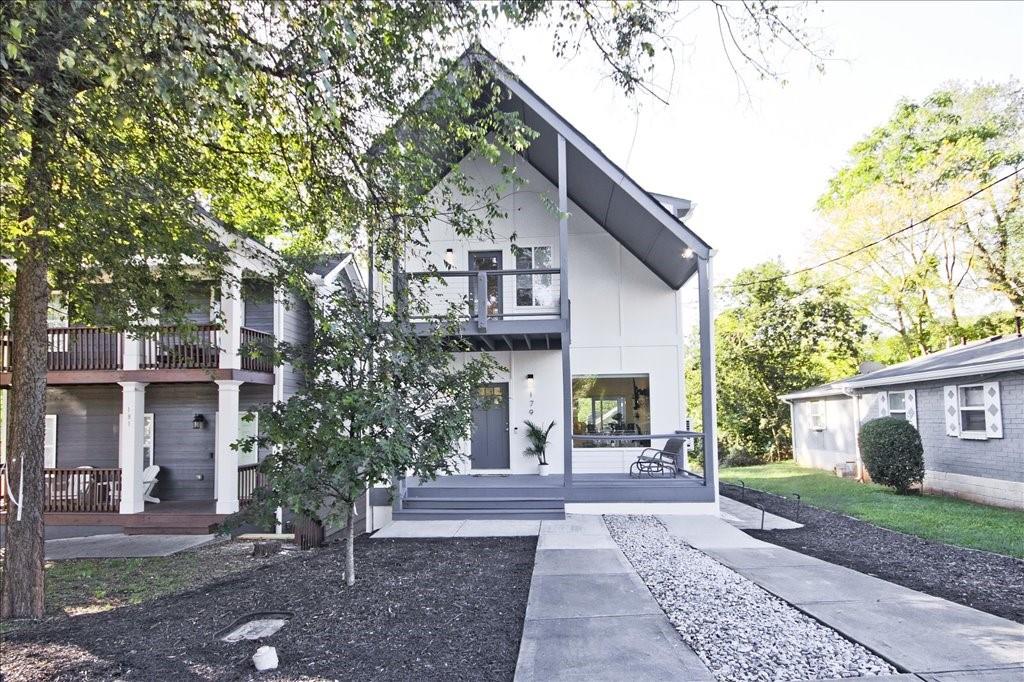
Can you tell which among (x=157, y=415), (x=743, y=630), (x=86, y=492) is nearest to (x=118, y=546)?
(x=86, y=492)

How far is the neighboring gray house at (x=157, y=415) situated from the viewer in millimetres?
10578

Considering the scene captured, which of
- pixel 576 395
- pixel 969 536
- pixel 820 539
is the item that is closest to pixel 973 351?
pixel 969 536

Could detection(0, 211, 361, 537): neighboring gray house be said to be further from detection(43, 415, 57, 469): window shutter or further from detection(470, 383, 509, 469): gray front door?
detection(470, 383, 509, 469): gray front door

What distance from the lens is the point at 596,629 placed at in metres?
4.38

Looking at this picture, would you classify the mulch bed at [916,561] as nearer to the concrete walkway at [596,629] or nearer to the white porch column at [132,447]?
the concrete walkway at [596,629]

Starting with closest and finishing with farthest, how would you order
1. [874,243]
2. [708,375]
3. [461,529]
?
1. [461,529]
2. [708,375]
3. [874,243]

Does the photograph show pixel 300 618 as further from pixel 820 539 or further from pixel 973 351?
pixel 973 351

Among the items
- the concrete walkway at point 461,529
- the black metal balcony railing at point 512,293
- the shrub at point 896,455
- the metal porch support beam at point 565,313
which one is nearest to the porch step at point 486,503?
the concrete walkway at point 461,529

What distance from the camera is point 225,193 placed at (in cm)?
771

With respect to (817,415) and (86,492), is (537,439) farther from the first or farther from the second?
(817,415)

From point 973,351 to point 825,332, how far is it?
1100cm

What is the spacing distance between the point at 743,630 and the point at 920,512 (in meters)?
8.03

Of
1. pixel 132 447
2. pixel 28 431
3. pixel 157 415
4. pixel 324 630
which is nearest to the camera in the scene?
pixel 324 630

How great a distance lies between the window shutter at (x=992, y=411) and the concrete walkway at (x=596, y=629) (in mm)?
8517
